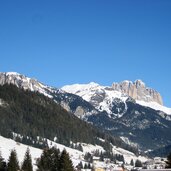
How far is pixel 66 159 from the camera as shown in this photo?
19875cm

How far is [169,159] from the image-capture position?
Result: 198750mm

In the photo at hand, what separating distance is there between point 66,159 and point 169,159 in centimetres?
3566
